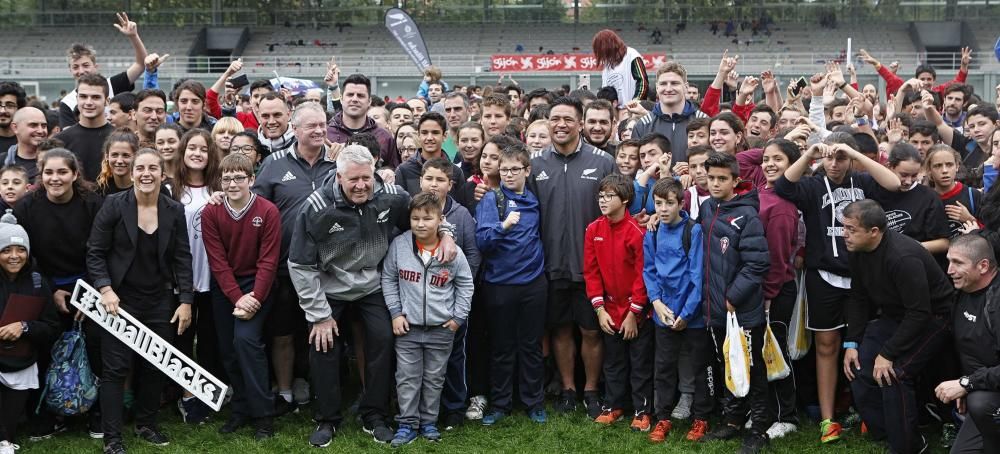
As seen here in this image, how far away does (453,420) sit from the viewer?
632 centimetres

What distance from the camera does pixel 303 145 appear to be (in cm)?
628

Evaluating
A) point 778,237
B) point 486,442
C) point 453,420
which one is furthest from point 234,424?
point 778,237

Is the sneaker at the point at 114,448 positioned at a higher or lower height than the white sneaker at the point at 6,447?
lower

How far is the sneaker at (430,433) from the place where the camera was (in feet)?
19.8

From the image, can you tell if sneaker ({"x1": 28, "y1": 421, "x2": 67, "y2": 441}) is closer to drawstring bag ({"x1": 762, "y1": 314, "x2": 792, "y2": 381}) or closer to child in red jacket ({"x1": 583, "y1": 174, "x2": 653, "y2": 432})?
child in red jacket ({"x1": 583, "y1": 174, "x2": 653, "y2": 432})

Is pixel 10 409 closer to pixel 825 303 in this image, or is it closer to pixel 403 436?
pixel 403 436

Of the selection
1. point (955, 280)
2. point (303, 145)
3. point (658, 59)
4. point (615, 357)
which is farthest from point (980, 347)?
point (658, 59)

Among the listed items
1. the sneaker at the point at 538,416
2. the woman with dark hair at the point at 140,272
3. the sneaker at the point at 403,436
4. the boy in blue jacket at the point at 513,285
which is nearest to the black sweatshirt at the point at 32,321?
the woman with dark hair at the point at 140,272

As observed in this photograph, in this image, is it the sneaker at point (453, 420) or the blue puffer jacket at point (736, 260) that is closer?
the blue puffer jacket at point (736, 260)

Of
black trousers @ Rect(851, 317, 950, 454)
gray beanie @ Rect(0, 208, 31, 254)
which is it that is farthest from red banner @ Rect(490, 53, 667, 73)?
black trousers @ Rect(851, 317, 950, 454)

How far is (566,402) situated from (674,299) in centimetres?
120

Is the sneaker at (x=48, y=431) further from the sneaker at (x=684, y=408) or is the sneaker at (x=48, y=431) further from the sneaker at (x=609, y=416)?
the sneaker at (x=684, y=408)

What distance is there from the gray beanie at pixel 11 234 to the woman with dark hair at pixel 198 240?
96cm

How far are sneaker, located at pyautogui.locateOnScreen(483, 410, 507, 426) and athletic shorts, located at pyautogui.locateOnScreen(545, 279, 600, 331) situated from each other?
2.33ft
